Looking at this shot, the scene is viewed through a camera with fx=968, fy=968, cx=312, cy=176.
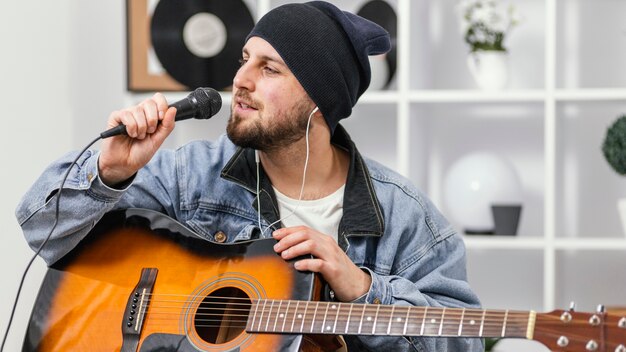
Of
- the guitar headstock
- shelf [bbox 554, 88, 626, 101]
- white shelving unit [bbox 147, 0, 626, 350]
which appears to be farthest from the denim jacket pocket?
shelf [bbox 554, 88, 626, 101]

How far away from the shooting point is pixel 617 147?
2740 mm

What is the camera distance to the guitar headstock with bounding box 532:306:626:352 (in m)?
1.28

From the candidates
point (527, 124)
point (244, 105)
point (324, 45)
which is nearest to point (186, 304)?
point (244, 105)

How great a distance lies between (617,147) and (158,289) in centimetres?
156

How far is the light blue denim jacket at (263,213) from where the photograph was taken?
1.77 metres

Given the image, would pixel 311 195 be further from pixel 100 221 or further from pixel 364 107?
pixel 364 107

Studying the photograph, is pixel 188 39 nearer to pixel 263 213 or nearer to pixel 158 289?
pixel 263 213

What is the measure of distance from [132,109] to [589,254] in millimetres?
1880

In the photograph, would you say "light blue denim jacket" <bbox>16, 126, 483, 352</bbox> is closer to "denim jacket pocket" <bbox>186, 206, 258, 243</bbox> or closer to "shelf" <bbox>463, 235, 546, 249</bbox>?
Result: "denim jacket pocket" <bbox>186, 206, 258, 243</bbox>

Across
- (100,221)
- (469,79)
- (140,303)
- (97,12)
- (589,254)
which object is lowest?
(589,254)

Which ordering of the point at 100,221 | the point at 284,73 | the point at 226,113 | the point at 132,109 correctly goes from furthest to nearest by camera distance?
the point at 226,113, the point at 284,73, the point at 100,221, the point at 132,109

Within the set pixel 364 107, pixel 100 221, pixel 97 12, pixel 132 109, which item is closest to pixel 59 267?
pixel 100 221

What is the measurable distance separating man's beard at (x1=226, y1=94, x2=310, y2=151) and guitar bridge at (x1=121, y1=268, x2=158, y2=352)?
324 mm

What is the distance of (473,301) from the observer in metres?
1.89
